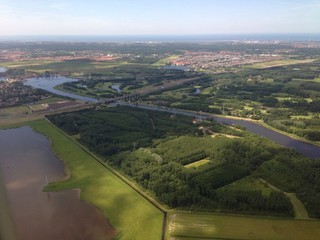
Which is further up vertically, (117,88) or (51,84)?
(51,84)

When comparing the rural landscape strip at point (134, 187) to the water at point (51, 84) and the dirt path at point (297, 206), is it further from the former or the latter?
the water at point (51, 84)

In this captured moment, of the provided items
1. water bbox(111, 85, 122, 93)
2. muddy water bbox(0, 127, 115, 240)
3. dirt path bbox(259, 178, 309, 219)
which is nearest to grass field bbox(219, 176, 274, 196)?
dirt path bbox(259, 178, 309, 219)

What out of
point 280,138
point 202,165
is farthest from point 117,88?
point 202,165

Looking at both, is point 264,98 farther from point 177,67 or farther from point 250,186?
point 177,67

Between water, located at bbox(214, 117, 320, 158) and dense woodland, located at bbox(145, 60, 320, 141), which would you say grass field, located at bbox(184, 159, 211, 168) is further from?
dense woodland, located at bbox(145, 60, 320, 141)

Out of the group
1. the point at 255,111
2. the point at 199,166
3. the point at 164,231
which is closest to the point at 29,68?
the point at 255,111

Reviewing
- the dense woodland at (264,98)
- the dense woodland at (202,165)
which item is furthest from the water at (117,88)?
the dense woodland at (202,165)
